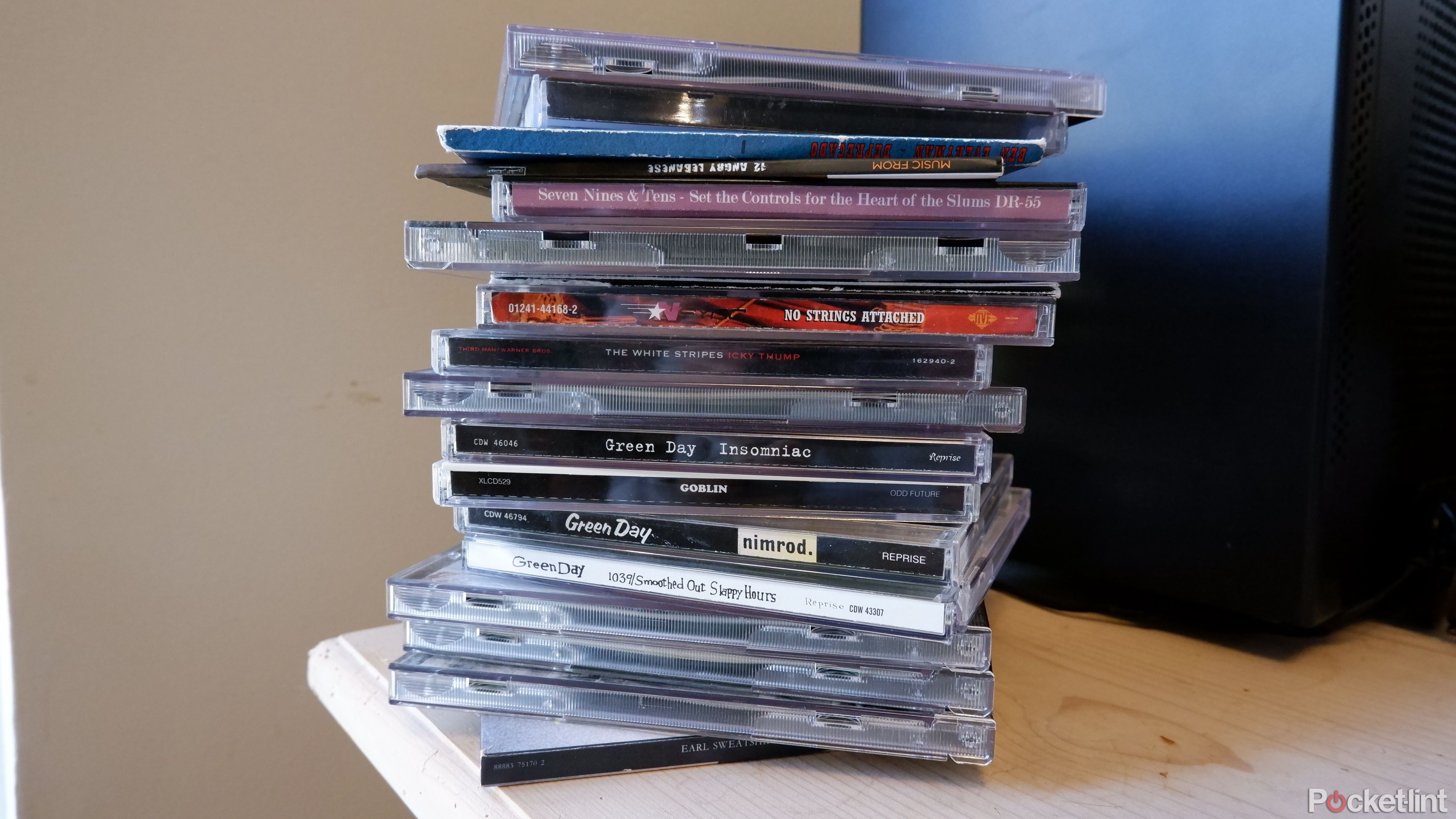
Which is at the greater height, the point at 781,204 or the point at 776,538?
the point at 781,204

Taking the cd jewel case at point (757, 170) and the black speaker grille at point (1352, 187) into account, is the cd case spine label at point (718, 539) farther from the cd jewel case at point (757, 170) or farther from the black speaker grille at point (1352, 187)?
the black speaker grille at point (1352, 187)

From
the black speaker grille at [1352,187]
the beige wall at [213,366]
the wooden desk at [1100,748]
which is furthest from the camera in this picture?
the beige wall at [213,366]

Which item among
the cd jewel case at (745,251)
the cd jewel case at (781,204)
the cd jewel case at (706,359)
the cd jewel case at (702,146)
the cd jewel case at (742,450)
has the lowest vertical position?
the cd jewel case at (742,450)

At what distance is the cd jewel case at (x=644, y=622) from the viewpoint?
1.29ft

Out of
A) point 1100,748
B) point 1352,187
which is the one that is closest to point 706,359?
point 1100,748

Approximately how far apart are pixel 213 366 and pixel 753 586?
51 cm

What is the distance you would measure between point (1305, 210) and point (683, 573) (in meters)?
0.42

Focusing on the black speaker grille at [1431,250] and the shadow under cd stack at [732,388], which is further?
the black speaker grille at [1431,250]

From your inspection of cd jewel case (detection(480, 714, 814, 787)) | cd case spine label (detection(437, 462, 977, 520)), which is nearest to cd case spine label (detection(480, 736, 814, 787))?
cd jewel case (detection(480, 714, 814, 787))

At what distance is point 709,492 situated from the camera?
0.42 meters

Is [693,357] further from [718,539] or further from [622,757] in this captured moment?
[622,757]

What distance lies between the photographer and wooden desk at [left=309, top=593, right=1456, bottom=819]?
38 centimetres

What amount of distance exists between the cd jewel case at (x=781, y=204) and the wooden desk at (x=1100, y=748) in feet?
0.86

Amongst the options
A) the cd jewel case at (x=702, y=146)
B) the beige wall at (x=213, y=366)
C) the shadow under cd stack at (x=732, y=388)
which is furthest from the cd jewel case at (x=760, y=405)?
the beige wall at (x=213, y=366)
